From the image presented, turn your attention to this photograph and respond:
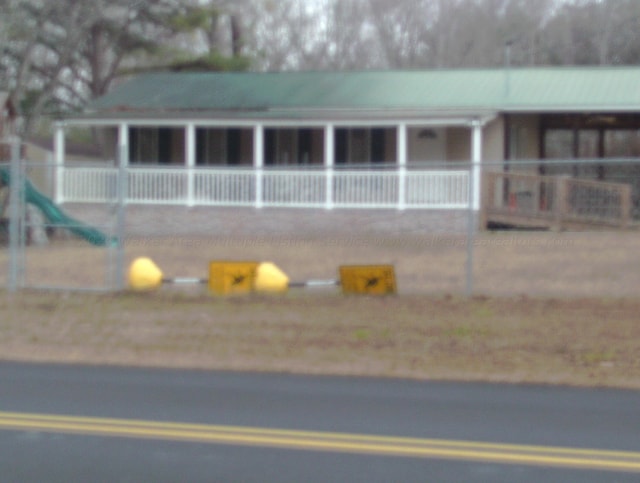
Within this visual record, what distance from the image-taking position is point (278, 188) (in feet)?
76.3

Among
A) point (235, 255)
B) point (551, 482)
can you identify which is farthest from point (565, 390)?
point (235, 255)

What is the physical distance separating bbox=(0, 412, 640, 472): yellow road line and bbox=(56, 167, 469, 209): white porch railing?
47.3 feet

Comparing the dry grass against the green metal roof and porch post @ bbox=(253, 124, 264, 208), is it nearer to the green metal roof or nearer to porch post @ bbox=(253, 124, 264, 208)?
porch post @ bbox=(253, 124, 264, 208)

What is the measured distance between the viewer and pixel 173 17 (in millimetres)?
32938

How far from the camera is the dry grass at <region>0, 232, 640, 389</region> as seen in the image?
1058cm

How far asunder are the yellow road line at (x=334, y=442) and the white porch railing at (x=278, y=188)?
14.4 metres

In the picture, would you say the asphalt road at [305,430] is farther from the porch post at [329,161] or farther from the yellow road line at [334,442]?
the porch post at [329,161]

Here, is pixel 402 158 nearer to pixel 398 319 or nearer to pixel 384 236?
pixel 384 236

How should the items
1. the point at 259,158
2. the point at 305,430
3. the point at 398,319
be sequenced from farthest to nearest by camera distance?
the point at 259,158 < the point at 398,319 < the point at 305,430

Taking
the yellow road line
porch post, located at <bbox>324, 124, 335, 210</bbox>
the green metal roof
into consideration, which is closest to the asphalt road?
the yellow road line

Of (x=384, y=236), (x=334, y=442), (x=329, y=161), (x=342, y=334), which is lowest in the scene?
(x=334, y=442)

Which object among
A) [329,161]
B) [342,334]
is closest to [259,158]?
[329,161]

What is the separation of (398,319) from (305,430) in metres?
5.43

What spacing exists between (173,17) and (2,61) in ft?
18.1
